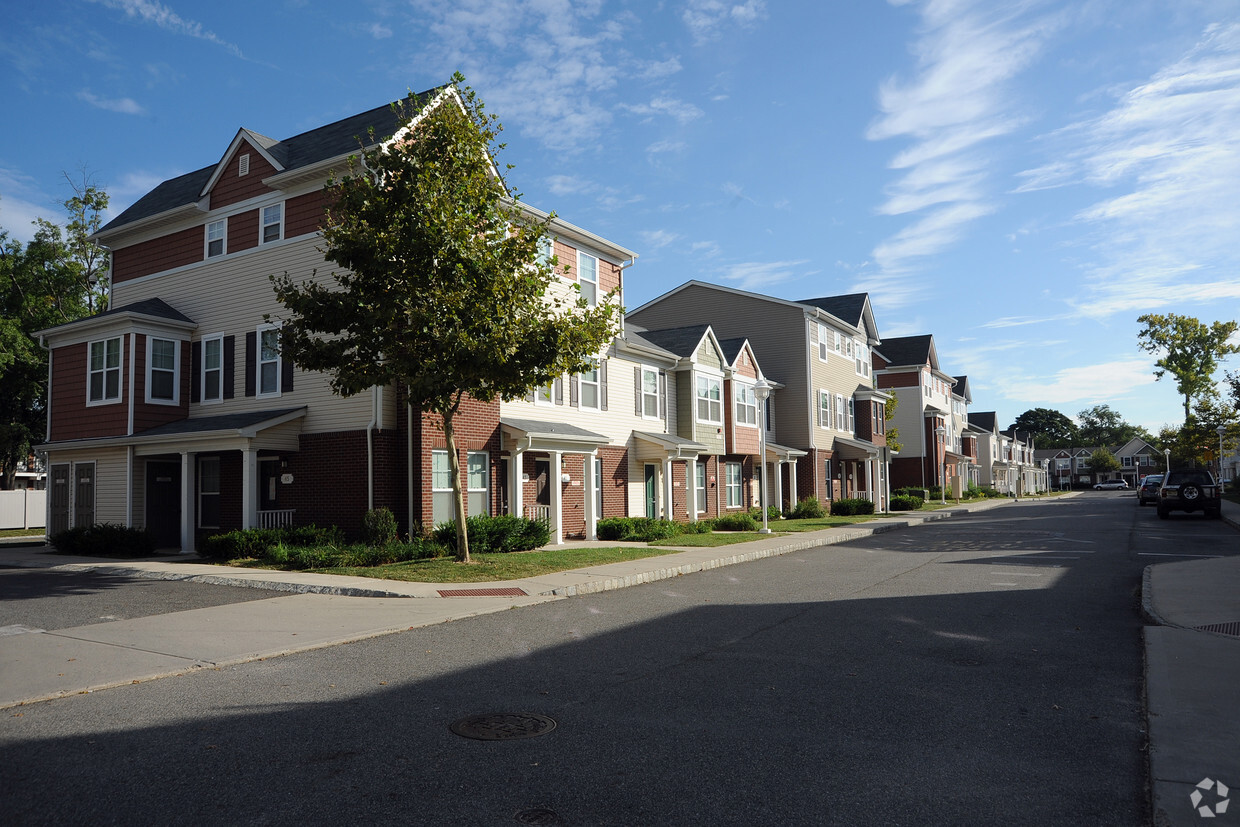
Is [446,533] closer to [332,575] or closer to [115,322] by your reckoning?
[332,575]

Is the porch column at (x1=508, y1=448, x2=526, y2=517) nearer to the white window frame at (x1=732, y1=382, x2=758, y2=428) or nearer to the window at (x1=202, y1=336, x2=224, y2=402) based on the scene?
the window at (x1=202, y1=336, x2=224, y2=402)

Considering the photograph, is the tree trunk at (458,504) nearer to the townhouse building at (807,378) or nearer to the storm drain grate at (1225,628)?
the storm drain grate at (1225,628)

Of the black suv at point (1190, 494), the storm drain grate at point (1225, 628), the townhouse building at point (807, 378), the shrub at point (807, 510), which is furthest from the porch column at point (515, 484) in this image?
the black suv at point (1190, 494)

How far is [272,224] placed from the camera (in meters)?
21.5

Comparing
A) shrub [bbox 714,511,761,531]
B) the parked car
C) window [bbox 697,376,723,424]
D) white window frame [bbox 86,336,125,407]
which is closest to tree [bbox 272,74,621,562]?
white window frame [bbox 86,336,125,407]

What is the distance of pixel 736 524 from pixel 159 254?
65.2 feet

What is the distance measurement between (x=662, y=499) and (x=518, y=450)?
27.8 feet

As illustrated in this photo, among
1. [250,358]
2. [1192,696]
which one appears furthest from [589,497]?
[1192,696]

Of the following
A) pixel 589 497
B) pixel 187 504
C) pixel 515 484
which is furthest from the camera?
pixel 589 497

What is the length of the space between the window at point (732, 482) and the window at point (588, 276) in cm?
1155

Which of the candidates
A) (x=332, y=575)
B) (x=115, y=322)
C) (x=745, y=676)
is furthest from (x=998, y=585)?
(x=115, y=322)

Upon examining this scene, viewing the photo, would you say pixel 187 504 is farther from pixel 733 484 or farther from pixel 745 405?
pixel 745 405

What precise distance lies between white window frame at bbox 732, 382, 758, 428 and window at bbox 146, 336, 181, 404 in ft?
65.5

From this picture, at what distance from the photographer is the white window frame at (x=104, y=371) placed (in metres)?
21.8
